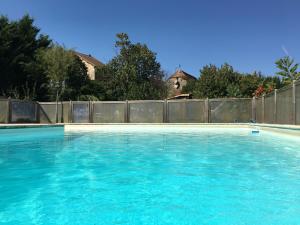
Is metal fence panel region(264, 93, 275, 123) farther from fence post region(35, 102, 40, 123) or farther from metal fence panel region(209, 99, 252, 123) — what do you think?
fence post region(35, 102, 40, 123)

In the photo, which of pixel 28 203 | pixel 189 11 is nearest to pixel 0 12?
pixel 189 11

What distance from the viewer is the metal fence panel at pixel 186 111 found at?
21.6m

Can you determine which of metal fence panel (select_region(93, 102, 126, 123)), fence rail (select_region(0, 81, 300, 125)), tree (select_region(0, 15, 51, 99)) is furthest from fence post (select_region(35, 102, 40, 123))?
tree (select_region(0, 15, 51, 99))

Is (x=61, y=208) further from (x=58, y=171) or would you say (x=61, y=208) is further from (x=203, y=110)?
(x=203, y=110)

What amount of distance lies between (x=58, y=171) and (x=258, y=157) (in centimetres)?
406

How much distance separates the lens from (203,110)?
847 inches

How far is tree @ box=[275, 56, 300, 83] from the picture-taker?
97.5ft

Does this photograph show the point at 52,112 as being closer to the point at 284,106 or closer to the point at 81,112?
the point at 81,112

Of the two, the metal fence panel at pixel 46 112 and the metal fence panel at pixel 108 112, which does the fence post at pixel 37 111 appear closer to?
the metal fence panel at pixel 46 112

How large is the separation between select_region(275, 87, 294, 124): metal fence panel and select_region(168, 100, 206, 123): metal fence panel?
22.4ft

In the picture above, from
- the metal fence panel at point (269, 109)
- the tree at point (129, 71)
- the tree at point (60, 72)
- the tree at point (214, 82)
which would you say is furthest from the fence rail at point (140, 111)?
the tree at point (214, 82)

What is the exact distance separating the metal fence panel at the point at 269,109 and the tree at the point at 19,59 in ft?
58.6

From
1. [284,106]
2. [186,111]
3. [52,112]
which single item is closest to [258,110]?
[186,111]

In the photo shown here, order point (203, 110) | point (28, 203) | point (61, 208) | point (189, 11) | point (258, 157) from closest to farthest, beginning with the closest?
point (61, 208) < point (28, 203) < point (258, 157) < point (203, 110) < point (189, 11)
